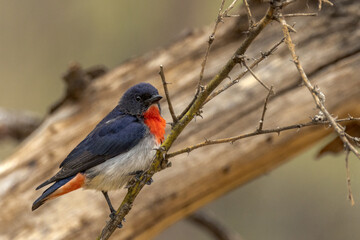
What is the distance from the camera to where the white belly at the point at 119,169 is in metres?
3.61

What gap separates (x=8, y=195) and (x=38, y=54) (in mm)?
4000

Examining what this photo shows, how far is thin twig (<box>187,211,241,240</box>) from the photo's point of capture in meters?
5.68

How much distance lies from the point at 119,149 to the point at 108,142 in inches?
3.5

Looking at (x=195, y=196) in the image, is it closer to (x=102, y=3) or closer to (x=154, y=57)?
(x=154, y=57)

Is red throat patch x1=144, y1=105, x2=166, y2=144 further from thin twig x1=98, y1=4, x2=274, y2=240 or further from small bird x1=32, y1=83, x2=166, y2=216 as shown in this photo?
thin twig x1=98, y1=4, x2=274, y2=240

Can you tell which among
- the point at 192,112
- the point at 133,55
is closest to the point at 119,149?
the point at 192,112

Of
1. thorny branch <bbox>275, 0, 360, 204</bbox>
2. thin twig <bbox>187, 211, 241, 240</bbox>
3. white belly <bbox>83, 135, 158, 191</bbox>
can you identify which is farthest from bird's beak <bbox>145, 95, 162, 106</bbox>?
thin twig <bbox>187, 211, 241, 240</bbox>

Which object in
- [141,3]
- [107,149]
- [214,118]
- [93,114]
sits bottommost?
[107,149]

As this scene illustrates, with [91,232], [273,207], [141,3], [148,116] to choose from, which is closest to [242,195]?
[273,207]

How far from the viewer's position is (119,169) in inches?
143

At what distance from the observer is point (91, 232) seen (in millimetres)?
4820

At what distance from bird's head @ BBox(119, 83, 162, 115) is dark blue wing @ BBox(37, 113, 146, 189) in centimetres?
11

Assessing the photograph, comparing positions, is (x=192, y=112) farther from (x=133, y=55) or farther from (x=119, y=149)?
(x=133, y=55)

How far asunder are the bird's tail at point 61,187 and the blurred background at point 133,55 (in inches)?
188
